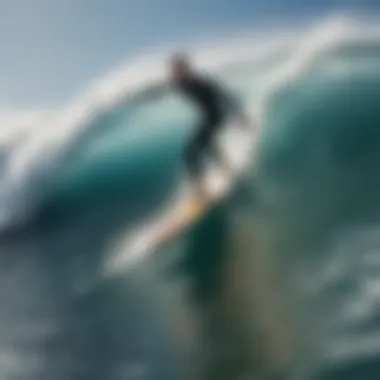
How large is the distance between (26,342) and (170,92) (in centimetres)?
47

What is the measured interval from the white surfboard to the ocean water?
12mm

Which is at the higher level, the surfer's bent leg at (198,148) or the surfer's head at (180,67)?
the surfer's head at (180,67)

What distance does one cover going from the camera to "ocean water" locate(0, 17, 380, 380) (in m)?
1.11

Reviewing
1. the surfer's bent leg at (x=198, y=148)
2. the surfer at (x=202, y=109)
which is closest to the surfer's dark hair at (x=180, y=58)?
the surfer at (x=202, y=109)

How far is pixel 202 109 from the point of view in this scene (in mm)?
A: 1188

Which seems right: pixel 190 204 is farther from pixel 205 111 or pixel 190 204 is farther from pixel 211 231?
pixel 205 111

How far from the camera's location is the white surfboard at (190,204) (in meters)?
1.16

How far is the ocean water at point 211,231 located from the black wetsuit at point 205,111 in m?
0.02

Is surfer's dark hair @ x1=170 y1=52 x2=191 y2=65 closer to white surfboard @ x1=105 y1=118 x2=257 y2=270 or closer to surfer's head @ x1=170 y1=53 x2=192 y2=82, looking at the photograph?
surfer's head @ x1=170 y1=53 x2=192 y2=82

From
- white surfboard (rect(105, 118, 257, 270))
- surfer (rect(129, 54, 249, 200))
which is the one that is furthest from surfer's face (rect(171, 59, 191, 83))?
white surfboard (rect(105, 118, 257, 270))

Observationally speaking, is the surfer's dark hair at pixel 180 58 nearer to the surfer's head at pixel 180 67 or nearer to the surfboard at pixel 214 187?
the surfer's head at pixel 180 67

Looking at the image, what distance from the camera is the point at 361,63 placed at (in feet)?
3.93

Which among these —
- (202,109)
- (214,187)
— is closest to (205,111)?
(202,109)

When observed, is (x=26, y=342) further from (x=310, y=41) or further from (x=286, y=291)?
(x=310, y=41)
